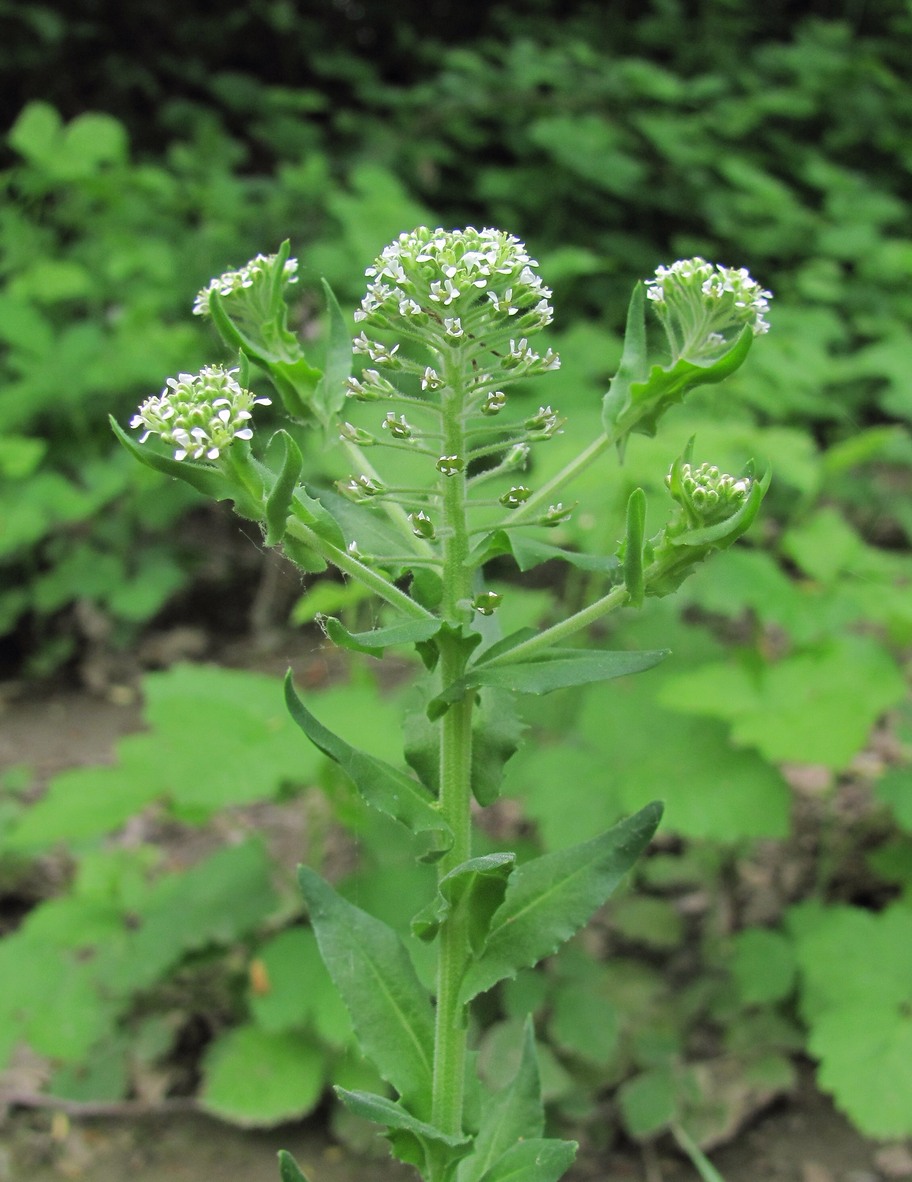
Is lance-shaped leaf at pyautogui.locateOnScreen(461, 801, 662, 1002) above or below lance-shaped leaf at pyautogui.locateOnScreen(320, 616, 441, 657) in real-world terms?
below

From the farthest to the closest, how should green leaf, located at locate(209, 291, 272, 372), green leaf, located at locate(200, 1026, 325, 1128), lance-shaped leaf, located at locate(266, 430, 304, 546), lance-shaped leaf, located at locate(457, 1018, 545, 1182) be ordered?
green leaf, located at locate(200, 1026, 325, 1128) < lance-shaped leaf, located at locate(457, 1018, 545, 1182) < green leaf, located at locate(209, 291, 272, 372) < lance-shaped leaf, located at locate(266, 430, 304, 546)

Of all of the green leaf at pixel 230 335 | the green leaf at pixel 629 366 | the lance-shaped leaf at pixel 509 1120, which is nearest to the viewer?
the green leaf at pixel 230 335

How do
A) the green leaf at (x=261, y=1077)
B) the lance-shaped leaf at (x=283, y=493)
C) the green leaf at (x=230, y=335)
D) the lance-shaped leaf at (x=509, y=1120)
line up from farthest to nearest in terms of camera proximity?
1. the green leaf at (x=261, y=1077)
2. the lance-shaped leaf at (x=509, y=1120)
3. the green leaf at (x=230, y=335)
4. the lance-shaped leaf at (x=283, y=493)

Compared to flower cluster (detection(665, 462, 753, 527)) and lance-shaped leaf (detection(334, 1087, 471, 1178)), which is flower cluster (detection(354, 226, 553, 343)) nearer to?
flower cluster (detection(665, 462, 753, 527))

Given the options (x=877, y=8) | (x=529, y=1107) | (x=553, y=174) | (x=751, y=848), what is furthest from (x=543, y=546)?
(x=877, y=8)

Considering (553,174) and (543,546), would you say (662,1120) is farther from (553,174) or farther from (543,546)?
(553,174)

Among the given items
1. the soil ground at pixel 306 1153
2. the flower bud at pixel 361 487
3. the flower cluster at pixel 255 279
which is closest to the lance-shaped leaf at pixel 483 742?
the flower bud at pixel 361 487

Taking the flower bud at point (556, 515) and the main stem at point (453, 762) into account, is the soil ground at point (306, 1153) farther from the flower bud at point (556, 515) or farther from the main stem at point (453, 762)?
the flower bud at point (556, 515)

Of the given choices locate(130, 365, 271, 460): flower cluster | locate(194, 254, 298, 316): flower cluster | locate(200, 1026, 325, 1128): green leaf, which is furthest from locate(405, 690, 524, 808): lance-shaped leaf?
locate(200, 1026, 325, 1128): green leaf
